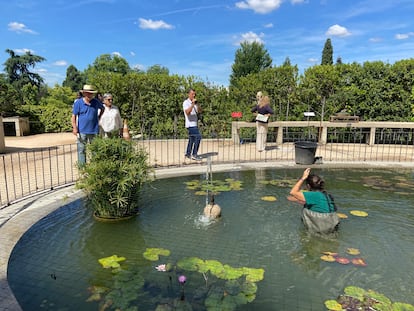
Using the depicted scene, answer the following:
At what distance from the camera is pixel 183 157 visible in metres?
8.95

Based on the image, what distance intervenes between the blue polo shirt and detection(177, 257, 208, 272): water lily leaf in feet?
11.5

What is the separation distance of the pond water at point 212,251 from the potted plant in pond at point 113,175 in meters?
0.24

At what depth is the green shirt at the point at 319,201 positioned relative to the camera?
399 cm

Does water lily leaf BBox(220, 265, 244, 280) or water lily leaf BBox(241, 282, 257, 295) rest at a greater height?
water lily leaf BBox(220, 265, 244, 280)

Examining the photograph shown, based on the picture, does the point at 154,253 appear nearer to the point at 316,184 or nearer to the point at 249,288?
the point at 249,288

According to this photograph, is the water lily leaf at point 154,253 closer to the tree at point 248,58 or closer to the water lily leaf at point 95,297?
the water lily leaf at point 95,297

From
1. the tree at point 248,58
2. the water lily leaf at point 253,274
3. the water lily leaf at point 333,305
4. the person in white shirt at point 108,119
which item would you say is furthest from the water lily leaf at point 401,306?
the tree at point 248,58

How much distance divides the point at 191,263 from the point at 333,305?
132cm

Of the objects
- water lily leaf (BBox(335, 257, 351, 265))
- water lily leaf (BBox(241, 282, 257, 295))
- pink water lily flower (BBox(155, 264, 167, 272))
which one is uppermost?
water lily leaf (BBox(335, 257, 351, 265))

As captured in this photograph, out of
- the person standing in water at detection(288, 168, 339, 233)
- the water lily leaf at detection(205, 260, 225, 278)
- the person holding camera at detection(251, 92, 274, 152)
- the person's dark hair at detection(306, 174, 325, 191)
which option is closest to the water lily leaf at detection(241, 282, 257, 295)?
the water lily leaf at detection(205, 260, 225, 278)

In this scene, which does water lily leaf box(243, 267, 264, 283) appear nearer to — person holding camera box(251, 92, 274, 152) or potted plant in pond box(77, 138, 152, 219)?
potted plant in pond box(77, 138, 152, 219)

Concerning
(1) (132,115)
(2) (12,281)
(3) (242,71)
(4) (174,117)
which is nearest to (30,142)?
(1) (132,115)

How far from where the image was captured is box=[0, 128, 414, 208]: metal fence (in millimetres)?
6133

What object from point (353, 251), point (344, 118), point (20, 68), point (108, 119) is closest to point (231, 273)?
point (353, 251)
